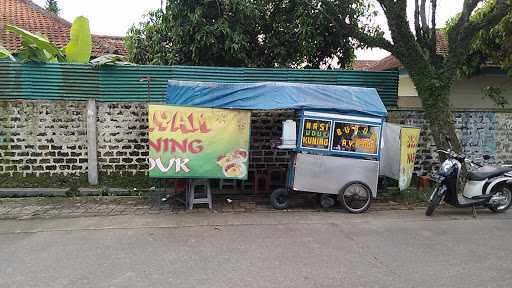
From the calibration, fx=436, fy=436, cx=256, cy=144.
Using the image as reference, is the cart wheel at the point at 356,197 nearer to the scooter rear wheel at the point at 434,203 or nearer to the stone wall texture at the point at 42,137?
the scooter rear wheel at the point at 434,203

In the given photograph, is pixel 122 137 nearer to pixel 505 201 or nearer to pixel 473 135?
pixel 505 201

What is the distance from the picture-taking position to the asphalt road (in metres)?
4.23

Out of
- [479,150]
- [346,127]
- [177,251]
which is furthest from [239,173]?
[479,150]

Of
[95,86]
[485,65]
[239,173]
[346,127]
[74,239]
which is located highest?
[485,65]

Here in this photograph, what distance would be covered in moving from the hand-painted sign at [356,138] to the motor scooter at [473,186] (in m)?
1.14

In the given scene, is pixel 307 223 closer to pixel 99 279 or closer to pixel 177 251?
pixel 177 251

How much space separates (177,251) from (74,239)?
1505mm

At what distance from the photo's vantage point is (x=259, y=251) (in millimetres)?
5094

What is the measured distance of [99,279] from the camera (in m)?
4.18

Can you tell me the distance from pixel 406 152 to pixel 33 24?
13.1 metres

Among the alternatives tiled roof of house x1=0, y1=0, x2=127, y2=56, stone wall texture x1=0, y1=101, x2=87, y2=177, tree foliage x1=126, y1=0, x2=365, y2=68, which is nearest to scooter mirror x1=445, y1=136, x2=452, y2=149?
tree foliage x1=126, y1=0, x2=365, y2=68

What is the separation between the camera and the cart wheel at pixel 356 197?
7.27 metres

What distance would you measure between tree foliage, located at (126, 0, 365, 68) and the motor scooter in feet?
12.3

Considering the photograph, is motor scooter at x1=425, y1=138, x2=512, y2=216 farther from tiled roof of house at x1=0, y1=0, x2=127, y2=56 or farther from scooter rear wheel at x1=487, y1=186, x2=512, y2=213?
tiled roof of house at x1=0, y1=0, x2=127, y2=56
